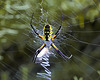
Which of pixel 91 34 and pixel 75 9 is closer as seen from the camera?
pixel 75 9

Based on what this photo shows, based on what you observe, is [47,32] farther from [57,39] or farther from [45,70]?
[45,70]

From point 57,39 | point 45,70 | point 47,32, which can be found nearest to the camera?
point 47,32

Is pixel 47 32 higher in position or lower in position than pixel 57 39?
higher

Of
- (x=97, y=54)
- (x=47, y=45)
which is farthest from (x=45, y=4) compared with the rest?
(x=97, y=54)

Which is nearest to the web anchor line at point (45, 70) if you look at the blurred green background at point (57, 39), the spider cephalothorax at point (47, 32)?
the blurred green background at point (57, 39)

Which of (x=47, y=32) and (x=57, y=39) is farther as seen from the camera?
(x=57, y=39)

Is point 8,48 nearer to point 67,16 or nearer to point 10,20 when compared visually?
point 10,20

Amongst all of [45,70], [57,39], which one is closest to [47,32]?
[57,39]

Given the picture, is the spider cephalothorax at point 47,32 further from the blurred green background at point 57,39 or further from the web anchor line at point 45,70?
the web anchor line at point 45,70
